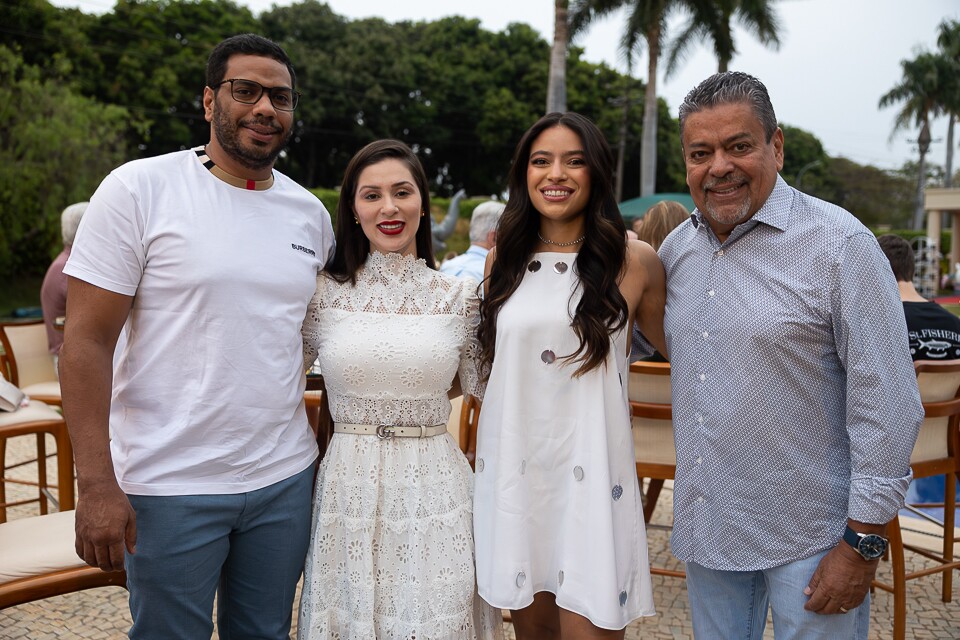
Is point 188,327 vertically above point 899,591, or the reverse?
point 188,327

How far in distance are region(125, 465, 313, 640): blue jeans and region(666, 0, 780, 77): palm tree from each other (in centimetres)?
1976

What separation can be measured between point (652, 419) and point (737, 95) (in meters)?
1.76

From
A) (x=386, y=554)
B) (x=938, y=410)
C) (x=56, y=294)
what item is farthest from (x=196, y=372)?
(x=56, y=294)

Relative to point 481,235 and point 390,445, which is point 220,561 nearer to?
point 390,445

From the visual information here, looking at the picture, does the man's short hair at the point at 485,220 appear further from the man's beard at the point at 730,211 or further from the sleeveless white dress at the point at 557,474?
the man's beard at the point at 730,211

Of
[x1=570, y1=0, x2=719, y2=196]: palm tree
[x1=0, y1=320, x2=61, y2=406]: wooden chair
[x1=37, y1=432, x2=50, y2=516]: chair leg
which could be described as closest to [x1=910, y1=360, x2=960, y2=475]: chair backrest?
[x1=37, y1=432, x2=50, y2=516]: chair leg

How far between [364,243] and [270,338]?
23.7 inches

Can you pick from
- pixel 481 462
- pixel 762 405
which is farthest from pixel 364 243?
pixel 762 405

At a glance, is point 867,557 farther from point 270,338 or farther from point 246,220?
point 246,220

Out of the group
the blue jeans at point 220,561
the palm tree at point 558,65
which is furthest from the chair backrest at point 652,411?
the palm tree at point 558,65

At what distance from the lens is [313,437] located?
2.53 m

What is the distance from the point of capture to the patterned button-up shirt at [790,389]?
6.23ft

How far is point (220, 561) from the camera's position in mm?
2268

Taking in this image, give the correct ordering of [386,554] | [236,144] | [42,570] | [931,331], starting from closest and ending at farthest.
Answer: [236,144] → [386,554] → [42,570] → [931,331]
